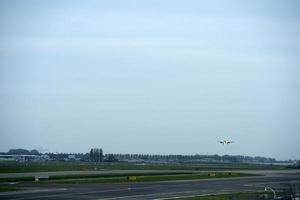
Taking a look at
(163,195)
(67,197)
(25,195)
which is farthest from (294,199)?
(25,195)

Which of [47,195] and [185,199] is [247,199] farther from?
[47,195]

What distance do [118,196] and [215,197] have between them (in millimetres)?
10676

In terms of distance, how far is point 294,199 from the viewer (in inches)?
1794

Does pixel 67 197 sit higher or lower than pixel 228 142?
lower

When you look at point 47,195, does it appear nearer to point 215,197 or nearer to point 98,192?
point 98,192

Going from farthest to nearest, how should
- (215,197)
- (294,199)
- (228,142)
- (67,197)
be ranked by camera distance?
1. (228,142)
2. (215,197)
3. (67,197)
4. (294,199)

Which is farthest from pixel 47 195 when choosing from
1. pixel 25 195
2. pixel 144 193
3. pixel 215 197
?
pixel 215 197

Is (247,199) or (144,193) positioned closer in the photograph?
(247,199)

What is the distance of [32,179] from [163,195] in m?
29.6

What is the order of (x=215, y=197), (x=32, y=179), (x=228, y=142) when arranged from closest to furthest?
1. (x=215, y=197)
2. (x=32, y=179)
3. (x=228, y=142)

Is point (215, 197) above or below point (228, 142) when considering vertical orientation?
below

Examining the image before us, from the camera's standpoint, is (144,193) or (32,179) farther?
→ (32,179)

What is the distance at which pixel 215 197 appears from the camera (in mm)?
54125

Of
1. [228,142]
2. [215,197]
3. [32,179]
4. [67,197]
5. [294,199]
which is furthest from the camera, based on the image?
[228,142]
